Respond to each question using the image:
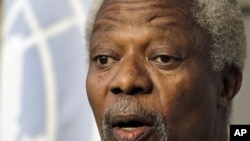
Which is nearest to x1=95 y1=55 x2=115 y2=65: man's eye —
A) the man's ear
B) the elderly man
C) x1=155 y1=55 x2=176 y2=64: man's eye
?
the elderly man

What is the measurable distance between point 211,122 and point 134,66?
0.26 m

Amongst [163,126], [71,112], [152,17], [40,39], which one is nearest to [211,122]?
[163,126]

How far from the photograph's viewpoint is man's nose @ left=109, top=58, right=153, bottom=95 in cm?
144

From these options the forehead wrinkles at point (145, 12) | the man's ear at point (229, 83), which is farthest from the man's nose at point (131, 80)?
the man's ear at point (229, 83)

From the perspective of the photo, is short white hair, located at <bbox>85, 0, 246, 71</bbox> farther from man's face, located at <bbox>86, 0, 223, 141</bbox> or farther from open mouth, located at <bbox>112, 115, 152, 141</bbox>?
open mouth, located at <bbox>112, 115, 152, 141</bbox>

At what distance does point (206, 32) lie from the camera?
1550 millimetres

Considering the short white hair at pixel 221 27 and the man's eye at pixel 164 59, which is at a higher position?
the short white hair at pixel 221 27

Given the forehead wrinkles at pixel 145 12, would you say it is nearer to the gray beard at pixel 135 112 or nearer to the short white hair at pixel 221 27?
the short white hair at pixel 221 27

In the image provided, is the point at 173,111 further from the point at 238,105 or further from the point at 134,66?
the point at 238,105

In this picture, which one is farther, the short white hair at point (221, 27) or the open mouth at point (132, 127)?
the short white hair at point (221, 27)

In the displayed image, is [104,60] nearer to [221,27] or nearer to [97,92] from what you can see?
[97,92]

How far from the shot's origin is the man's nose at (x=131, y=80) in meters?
1.44

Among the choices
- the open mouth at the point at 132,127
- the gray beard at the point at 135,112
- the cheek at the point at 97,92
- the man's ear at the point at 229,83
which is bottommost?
the open mouth at the point at 132,127

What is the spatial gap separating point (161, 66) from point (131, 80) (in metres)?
0.09
